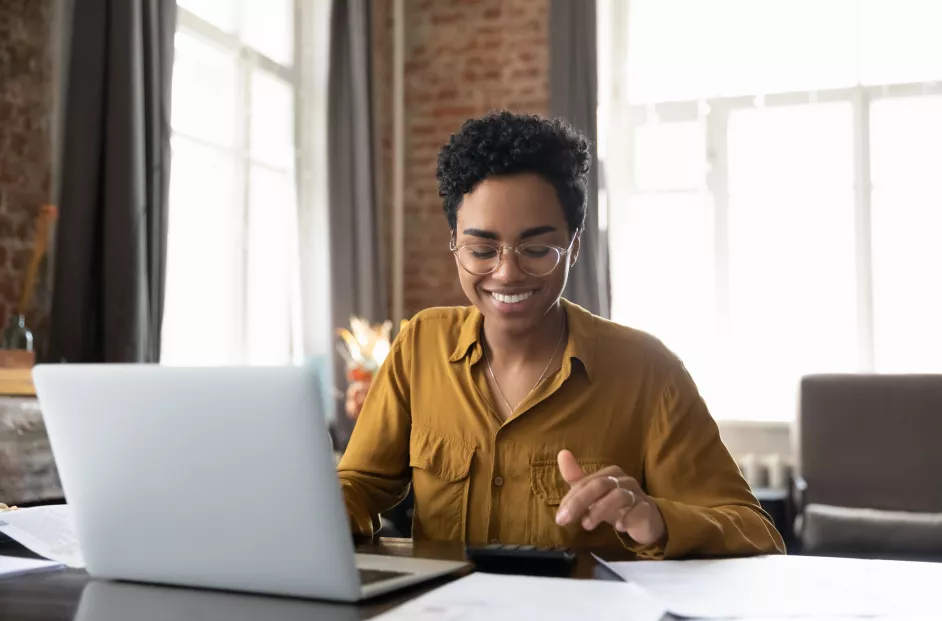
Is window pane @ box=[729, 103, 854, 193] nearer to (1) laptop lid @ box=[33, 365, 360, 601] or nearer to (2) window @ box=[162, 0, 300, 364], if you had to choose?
(2) window @ box=[162, 0, 300, 364]

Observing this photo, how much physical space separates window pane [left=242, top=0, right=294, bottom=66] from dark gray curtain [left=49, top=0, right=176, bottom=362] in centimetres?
131

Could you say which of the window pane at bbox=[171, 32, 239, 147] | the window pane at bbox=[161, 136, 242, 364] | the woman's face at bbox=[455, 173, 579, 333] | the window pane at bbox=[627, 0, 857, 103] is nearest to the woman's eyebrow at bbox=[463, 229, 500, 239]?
the woman's face at bbox=[455, 173, 579, 333]

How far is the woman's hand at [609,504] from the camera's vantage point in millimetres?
1129

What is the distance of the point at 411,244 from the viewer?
517 cm

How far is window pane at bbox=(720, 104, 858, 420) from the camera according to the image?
4.54 metres

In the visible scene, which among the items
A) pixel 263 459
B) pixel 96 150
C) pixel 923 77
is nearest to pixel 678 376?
pixel 263 459

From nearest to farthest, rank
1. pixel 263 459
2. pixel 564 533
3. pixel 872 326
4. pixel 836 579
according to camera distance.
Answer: pixel 263 459
pixel 836 579
pixel 564 533
pixel 872 326

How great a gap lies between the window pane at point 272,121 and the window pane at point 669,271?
1.64 m

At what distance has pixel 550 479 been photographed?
1.52 m

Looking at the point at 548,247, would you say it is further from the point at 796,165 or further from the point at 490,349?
the point at 796,165

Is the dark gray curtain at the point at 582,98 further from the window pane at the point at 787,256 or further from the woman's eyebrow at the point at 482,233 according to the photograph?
the woman's eyebrow at the point at 482,233

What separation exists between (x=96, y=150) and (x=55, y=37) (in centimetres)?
36

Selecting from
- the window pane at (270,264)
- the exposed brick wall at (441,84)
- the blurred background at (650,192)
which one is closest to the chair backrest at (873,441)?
the blurred background at (650,192)

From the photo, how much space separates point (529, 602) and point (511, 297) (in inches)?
27.2
